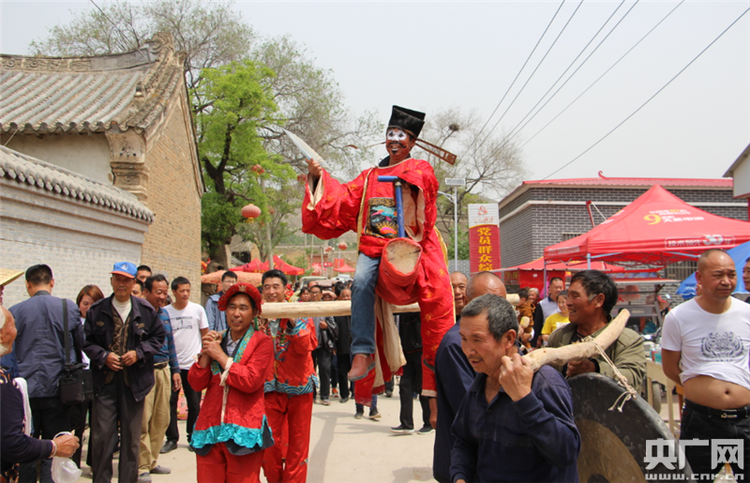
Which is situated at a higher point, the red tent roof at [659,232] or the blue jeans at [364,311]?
the red tent roof at [659,232]

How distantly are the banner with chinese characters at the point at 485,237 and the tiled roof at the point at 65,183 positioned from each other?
1068 centimetres

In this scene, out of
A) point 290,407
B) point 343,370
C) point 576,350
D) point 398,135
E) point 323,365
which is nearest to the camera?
point 576,350

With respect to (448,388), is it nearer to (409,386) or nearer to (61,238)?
(409,386)

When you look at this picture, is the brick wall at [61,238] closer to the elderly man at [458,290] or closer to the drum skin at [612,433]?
the elderly man at [458,290]

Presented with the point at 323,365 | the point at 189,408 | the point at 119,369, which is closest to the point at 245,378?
the point at 119,369

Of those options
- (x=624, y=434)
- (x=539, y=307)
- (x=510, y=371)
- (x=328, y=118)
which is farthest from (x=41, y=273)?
(x=328, y=118)

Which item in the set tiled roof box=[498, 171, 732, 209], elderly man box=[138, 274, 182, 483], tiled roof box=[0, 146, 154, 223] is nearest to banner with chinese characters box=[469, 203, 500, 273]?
tiled roof box=[498, 171, 732, 209]

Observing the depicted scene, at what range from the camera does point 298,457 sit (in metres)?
4.74

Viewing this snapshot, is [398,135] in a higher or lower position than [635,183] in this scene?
lower

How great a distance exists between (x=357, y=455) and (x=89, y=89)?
11.9 m

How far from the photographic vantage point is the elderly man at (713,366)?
3467 millimetres

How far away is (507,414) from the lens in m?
2.20

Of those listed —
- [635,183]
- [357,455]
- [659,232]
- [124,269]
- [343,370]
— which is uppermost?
[635,183]

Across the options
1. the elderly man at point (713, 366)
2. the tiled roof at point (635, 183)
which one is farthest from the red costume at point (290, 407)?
the tiled roof at point (635, 183)
